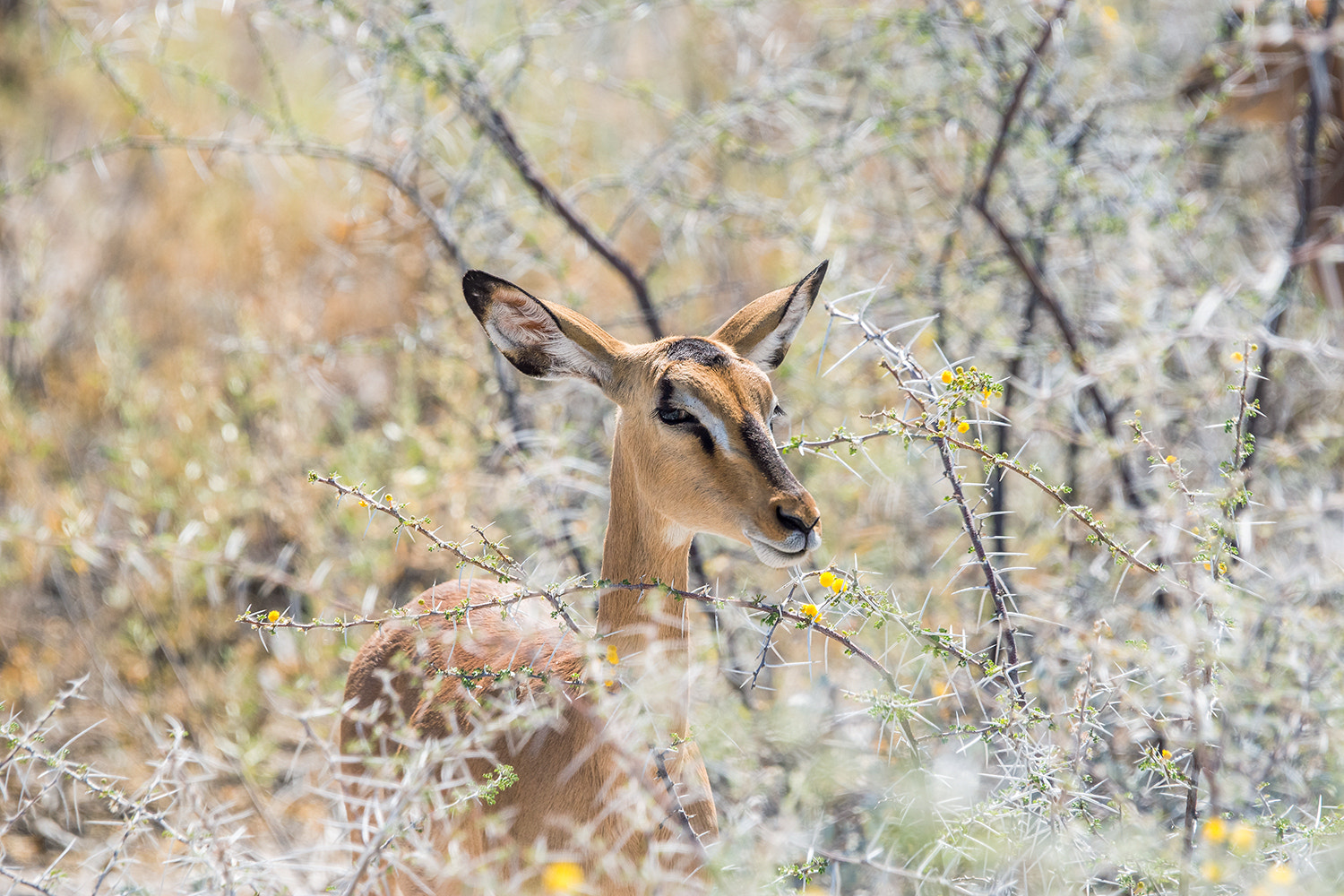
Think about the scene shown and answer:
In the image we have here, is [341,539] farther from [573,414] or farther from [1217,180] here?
[1217,180]

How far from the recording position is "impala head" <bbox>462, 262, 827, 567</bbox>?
102 inches

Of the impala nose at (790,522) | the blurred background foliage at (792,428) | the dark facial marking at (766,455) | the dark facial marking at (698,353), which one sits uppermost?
the dark facial marking at (698,353)

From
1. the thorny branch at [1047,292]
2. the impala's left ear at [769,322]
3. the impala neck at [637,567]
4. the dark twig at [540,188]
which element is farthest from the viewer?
the dark twig at [540,188]

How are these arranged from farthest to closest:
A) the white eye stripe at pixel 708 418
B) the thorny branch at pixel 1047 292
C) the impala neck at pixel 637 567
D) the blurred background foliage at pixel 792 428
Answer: the thorny branch at pixel 1047 292, the blurred background foliage at pixel 792 428, the impala neck at pixel 637 567, the white eye stripe at pixel 708 418

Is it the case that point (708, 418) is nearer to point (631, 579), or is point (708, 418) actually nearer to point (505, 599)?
point (631, 579)

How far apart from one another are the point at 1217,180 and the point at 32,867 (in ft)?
24.9

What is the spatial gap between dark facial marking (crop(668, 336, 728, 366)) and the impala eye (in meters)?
0.13

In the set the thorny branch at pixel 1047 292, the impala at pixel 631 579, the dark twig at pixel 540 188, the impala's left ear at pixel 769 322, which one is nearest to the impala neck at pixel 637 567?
the impala at pixel 631 579

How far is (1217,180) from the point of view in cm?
715

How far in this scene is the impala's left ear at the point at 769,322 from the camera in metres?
3.10

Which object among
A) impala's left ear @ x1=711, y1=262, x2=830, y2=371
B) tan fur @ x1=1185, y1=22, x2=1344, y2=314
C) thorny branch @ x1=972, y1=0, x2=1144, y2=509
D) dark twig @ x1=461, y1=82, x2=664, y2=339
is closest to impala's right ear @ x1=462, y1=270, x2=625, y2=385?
impala's left ear @ x1=711, y1=262, x2=830, y2=371

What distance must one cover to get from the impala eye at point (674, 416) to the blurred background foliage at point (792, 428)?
59cm

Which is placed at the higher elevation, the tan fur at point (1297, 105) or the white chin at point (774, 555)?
the white chin at point (774, 555)

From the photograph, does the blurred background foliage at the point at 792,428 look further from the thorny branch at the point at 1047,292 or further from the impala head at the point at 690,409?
the impala head at the point at 690,409
